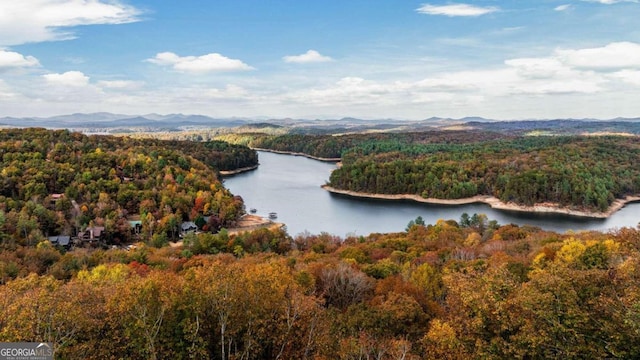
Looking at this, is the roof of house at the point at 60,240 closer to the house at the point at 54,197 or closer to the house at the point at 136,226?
the house at the point at 136,226

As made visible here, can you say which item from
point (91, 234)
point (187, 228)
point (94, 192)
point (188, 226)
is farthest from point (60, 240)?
point (188, 226)

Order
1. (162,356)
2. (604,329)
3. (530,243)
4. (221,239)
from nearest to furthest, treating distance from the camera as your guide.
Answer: (604,329) → (162,356) → (530,243) → (221,239)

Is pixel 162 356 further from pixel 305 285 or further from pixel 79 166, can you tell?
pixel 79 166

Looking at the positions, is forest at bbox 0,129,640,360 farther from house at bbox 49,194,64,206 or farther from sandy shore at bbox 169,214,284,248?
sandy shore at bbox 169,214,284,248

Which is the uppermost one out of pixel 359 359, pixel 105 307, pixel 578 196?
pixel 105 307

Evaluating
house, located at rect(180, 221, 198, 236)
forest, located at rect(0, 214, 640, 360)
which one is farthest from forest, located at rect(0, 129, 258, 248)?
forest, located at rect(0, 214, 640, 360)

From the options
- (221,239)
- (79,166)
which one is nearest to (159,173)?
(79,166)
